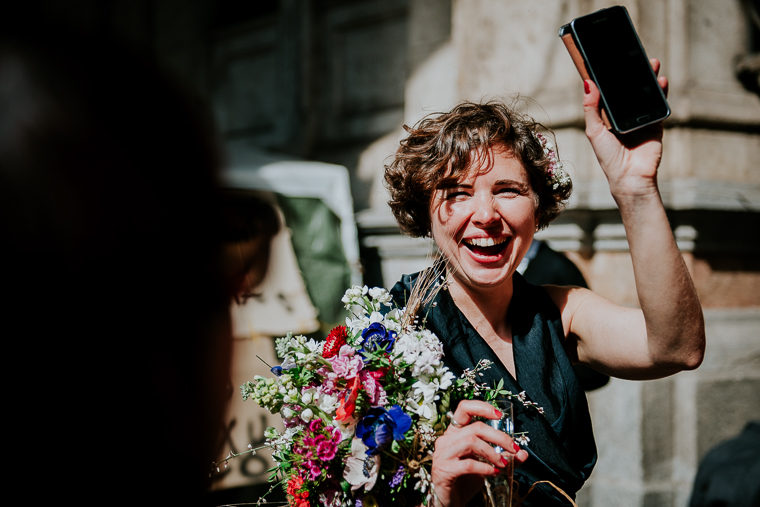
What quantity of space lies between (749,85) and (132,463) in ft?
17.1

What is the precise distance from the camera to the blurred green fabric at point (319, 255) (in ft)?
16.4

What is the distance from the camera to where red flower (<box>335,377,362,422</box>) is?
1401 mm

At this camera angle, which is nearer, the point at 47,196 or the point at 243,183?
the point at 47,196

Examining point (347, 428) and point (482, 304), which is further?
point (482, 304)

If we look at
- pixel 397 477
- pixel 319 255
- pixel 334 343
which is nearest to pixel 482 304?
pixel 334 343

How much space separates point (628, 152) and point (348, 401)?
0.96 m

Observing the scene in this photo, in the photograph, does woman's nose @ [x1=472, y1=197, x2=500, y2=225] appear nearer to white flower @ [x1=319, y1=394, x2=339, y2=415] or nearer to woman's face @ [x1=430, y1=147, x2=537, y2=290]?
woman's face @ [x1=430, y1=147, x2=537, y2=290]

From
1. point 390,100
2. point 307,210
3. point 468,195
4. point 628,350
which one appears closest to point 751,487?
point 628,350

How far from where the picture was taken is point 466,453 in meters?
1.35

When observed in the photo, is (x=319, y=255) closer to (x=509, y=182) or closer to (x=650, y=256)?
(x=509, y=182)

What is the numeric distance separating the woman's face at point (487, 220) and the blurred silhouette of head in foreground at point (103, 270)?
130cm

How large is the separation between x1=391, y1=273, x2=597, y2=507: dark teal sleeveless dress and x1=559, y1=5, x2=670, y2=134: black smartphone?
0.66 meters

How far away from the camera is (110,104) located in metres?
0.55

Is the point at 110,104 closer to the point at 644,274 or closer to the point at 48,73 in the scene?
the point at 48,73
